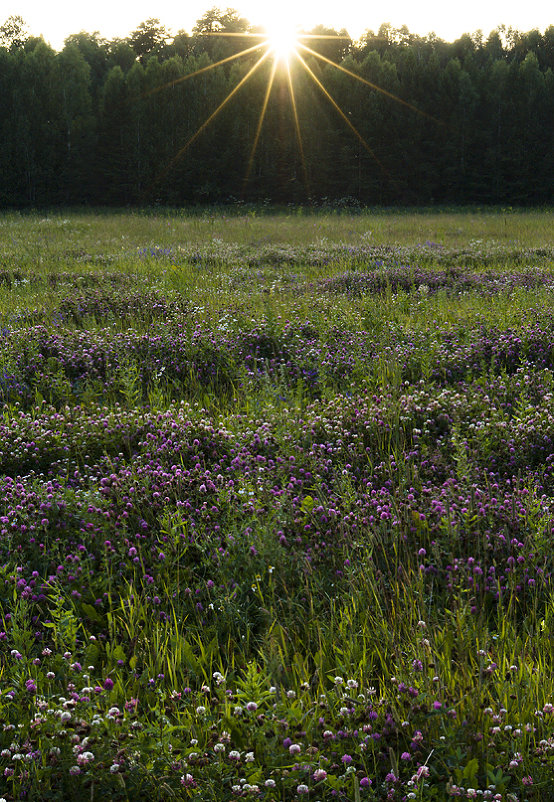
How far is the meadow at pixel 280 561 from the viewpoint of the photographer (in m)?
2.02

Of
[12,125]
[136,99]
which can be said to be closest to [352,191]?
[136,99]

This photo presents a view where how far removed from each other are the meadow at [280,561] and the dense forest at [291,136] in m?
37.3

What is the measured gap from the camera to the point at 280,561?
10.4 feet

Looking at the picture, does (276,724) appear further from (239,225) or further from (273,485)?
(239,225)

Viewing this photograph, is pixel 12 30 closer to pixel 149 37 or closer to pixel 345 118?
pixel 149 37

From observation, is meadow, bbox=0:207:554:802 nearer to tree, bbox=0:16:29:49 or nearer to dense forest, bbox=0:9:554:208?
dense forest, bbox=0:9:554:208

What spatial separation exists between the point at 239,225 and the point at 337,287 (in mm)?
14619

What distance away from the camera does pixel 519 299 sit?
8.48 m

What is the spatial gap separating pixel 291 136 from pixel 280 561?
43.4 metres

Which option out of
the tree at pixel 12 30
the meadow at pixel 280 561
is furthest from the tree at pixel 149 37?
the meadow at pixel 280 561

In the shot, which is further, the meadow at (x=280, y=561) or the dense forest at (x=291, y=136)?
the dense forest at (x=291, y=136)

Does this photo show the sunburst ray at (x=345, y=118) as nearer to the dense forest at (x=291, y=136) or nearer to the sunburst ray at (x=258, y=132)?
the dense forest at (x=291, y=136)

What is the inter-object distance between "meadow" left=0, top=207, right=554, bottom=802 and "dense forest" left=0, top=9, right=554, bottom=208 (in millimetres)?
37331

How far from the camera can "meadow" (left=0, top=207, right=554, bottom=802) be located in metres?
2.02
